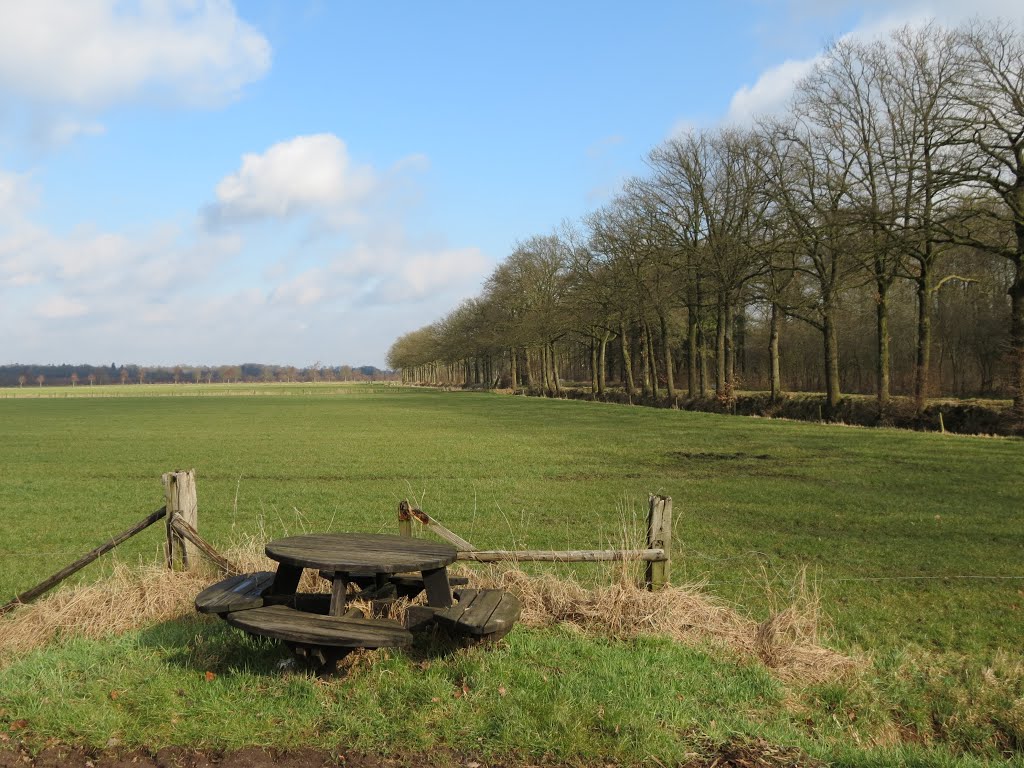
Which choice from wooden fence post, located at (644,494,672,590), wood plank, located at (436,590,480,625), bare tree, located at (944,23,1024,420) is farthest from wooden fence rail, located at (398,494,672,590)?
bare tree, located at (944,23,1024,420)

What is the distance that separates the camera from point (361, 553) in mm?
5738

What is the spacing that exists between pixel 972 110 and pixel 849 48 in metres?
9.05

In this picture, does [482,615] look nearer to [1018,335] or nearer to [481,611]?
[481,611]

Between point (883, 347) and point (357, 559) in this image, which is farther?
point (883, 347)

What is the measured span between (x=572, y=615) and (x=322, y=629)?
92.8 inches

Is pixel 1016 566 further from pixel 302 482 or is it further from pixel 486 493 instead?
pixel 302 482

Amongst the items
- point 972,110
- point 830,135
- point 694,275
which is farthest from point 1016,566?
point 694,275

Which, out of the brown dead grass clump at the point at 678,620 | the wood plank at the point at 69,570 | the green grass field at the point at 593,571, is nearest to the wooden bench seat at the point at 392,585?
the brown dead grass clump at the point at 678,620

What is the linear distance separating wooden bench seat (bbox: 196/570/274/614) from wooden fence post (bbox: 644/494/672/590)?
10.6ft

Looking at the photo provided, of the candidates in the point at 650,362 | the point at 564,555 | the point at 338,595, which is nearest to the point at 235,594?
the point at 338,595

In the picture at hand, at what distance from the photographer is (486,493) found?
691 inches

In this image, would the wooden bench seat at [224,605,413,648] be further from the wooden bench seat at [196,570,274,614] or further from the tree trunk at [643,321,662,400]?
the tree trunk at [643,321,662,400]

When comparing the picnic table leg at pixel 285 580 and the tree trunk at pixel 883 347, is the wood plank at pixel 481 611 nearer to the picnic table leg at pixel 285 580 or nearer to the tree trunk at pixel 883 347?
the picnic table leg at pixel 285 580

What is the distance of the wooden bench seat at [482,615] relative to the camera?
17.2 feet
